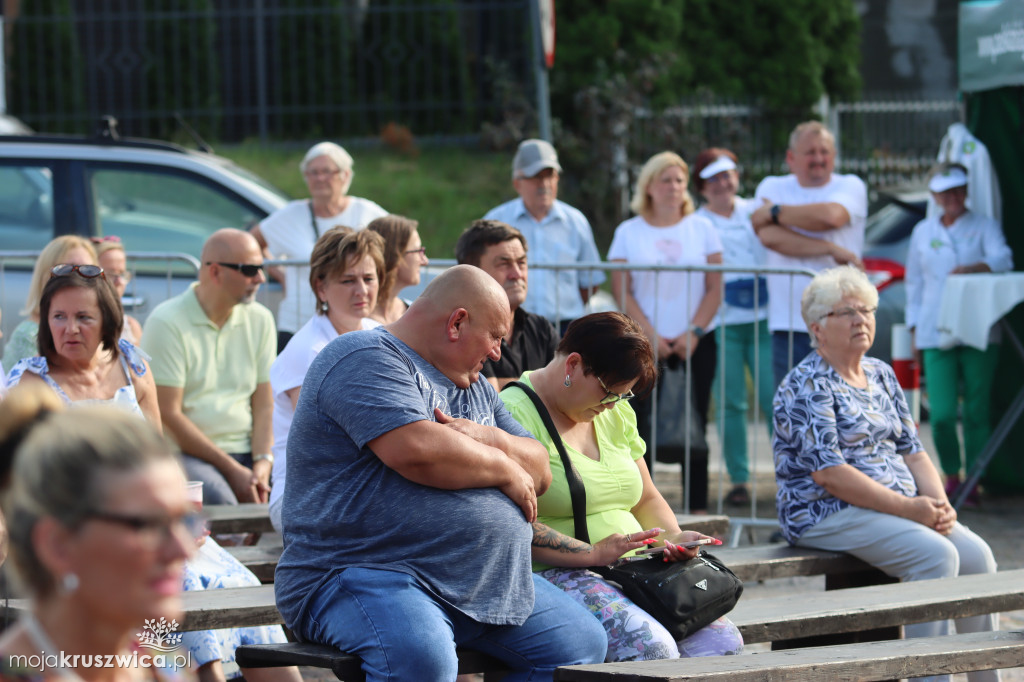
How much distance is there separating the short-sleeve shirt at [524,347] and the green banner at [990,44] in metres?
4.09

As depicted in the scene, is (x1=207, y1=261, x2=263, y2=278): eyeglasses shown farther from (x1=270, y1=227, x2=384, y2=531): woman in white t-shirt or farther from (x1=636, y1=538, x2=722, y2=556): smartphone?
(x1=636, y1=538, x2=722, y2=556): smartphone

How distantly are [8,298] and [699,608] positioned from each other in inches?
170

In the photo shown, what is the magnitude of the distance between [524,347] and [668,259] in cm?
204

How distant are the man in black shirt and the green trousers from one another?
3477 millimetres

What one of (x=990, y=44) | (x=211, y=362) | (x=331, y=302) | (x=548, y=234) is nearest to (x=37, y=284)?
(x=211, y=362)

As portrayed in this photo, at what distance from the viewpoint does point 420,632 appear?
2986 mm

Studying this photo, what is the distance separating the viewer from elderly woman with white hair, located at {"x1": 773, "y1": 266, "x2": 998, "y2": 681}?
4535 millimetres

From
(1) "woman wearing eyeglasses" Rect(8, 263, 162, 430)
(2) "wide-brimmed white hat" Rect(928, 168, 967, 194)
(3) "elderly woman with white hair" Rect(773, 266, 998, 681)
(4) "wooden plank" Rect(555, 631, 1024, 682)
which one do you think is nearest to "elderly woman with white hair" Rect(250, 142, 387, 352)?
(1) "woman wearing eyeglasses" Rect(8, 263, 162, 430)

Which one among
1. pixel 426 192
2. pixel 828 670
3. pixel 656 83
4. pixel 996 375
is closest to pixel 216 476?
pixel 828 670

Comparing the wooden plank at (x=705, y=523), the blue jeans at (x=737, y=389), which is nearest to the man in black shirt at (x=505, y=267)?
the wooden plank at (x=705, y=523)

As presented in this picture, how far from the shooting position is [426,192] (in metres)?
13.8

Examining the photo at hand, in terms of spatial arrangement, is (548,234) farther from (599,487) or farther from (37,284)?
(599,487)

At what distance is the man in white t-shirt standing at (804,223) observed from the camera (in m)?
6.57

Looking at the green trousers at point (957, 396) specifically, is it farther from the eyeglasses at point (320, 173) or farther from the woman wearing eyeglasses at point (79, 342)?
the woman wearing eyeglasses at point (79, 342)
